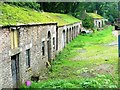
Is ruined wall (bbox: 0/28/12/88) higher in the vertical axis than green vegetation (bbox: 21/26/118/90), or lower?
higher

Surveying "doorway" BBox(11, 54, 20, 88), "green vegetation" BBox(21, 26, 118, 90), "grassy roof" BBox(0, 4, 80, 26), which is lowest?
"green vegetation" BBox(21, 26, 118, 90)

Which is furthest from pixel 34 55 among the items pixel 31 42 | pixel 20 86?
pixel 20 86

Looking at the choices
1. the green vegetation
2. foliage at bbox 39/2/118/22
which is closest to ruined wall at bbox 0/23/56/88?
the green vegetation

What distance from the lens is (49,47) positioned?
21531 mm

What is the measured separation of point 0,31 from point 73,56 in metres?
14.4

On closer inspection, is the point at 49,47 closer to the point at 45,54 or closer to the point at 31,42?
the point at 45,54

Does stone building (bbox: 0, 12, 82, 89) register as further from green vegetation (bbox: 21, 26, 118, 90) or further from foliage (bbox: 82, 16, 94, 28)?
foliage (bbox: 82, 16, 94, 28)

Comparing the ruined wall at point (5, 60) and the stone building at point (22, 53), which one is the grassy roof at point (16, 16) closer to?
the stone building at point (22, 53)

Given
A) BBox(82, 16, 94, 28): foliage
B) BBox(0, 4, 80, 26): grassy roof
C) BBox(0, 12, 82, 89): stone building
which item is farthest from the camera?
BBox(82, 16, 94, 28): foliage

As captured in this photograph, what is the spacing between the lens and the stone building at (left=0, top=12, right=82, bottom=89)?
11.6 metres

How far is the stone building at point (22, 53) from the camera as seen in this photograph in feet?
38.2

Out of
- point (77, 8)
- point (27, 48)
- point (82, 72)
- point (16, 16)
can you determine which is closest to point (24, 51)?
point (27, 48)

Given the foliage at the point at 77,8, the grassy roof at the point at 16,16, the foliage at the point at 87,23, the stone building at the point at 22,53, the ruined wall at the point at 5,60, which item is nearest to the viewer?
the ruined wall at the point at 5,60

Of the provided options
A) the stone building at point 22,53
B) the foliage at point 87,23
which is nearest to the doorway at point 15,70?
the stone building at point 22,53
